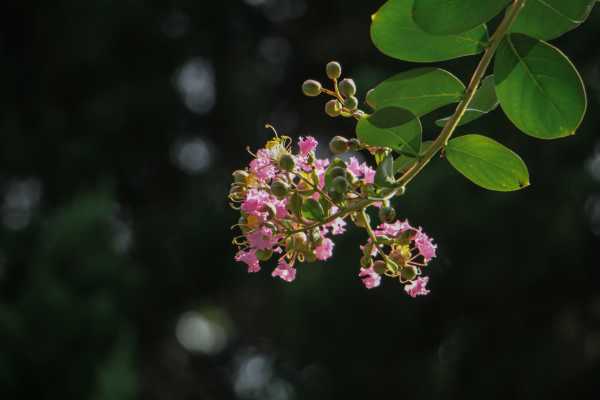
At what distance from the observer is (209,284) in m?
5.91

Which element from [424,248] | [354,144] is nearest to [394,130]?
[354,144]

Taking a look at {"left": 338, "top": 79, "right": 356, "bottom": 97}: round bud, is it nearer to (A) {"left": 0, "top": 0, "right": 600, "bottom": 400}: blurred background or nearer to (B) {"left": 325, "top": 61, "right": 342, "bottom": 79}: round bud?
(B) {"left": 325, "top": 61, "right": 342, "bottom": 79}: round bud

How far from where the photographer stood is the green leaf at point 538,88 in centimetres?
71

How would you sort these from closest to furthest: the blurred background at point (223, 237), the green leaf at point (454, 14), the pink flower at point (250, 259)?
the green leaf at point (454, 14), the pink flower at point (250, 259), the blurred background at point (223, 237)

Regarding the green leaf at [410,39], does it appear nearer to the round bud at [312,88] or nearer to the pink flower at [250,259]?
the round bud at [312,88]

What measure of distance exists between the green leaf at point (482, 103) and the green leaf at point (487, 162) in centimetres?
2

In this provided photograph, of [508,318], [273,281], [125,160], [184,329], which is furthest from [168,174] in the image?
[508,318]

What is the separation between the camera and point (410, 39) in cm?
76

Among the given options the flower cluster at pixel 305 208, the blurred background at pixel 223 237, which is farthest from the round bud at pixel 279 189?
the blurred background at pixel 223 237

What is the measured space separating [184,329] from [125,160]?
1.30m

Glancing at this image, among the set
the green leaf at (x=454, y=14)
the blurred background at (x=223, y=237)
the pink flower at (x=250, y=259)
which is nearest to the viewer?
the green leaf at (x=454, y=14)

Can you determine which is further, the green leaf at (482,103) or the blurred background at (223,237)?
the blurred background at (223,237)

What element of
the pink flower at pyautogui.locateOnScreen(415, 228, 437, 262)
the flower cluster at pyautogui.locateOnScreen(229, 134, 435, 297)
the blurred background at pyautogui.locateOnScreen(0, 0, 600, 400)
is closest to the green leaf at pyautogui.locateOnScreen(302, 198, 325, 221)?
the flower cluster at pyautogui.locateOnScreen(229, 134, 435, 297)

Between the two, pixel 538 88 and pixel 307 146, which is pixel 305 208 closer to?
pixel 307 146
